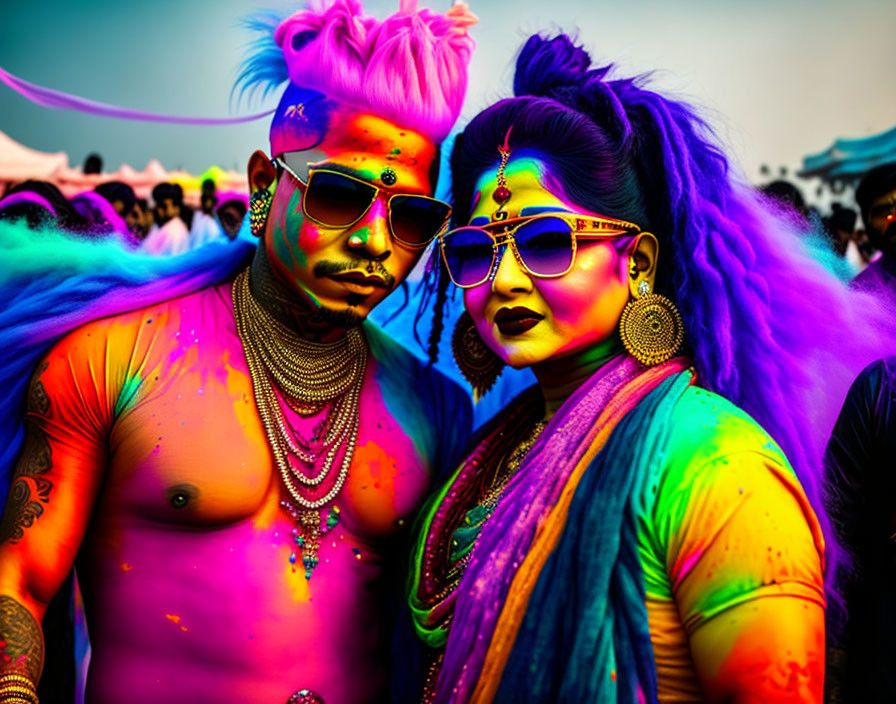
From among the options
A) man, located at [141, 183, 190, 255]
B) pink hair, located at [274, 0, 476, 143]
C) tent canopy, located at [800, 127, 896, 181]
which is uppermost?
tent canopy, located at [800, 127, 896, 181]

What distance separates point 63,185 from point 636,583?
7.18 meters

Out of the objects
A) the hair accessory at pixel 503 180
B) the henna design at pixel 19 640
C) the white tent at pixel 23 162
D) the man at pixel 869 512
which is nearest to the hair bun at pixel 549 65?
the hair accessory at pixel 503 180

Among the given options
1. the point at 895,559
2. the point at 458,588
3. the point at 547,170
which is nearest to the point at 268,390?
the point at 458,588

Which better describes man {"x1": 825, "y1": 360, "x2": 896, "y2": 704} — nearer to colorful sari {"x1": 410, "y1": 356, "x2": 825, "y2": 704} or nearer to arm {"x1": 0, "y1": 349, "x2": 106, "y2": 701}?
colorful sari {"x1": 410, "y1": 356, "x2": 825, "y2": 704}

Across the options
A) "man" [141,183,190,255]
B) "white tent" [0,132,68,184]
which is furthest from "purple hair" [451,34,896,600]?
"white tent" [0,132,68,184]

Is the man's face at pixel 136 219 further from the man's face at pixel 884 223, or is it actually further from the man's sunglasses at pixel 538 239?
the man's face at pixel 884 223

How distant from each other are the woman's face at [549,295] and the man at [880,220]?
1.09m

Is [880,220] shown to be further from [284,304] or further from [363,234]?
[284,304]

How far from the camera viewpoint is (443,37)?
2.37 meters

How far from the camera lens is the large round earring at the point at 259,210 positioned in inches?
96.0

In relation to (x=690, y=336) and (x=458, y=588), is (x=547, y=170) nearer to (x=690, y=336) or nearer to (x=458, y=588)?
(x=690, y=336)

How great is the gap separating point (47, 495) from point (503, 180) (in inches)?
55.1

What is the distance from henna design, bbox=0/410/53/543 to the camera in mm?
2055

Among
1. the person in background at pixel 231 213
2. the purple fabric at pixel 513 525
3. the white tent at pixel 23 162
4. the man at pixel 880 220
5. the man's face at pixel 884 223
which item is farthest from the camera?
the white tent at pixel 23 162
